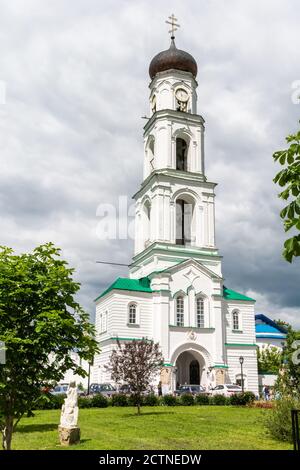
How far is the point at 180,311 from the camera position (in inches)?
1716

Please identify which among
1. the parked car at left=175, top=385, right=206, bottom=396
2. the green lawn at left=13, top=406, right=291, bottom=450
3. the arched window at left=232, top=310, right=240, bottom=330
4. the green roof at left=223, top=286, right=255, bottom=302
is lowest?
the green lawn at left=13, top=406, right=291, bottom=450

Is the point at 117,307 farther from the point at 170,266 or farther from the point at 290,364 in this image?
the point at 290,364

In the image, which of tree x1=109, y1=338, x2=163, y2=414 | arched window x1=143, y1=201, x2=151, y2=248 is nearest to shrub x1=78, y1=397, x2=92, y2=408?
tree x1=109, y1=338, x2=163, y2=414

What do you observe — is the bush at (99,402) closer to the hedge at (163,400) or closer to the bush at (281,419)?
the hedge at (163,400)

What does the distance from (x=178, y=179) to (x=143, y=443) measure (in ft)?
115

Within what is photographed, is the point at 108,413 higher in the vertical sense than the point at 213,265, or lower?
lower

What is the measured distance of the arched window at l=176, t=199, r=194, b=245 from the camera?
4810cm

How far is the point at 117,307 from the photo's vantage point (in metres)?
42.2

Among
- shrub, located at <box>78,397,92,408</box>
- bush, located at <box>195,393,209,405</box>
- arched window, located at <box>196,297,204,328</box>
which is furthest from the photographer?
arched window, located at <box>196,297,204,328</box>

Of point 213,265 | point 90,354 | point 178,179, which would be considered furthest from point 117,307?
point 90,354

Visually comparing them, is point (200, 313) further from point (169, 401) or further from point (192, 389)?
point (169, 401)

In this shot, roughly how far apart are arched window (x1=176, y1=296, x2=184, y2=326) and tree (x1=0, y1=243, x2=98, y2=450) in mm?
32862

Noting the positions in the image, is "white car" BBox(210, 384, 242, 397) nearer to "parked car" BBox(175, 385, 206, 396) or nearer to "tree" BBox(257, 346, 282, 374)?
"parked car" BBox(175, 385, 206, 396)

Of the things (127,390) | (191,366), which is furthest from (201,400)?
(191,366)
